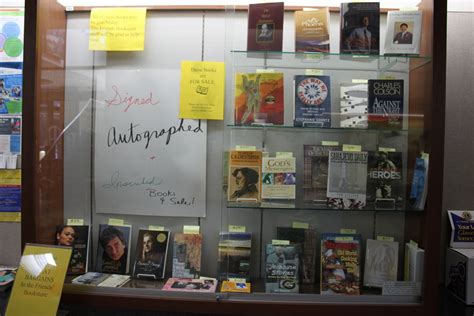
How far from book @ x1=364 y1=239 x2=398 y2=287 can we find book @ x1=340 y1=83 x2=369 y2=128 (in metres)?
0.57

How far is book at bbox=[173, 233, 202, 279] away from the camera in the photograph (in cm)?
175

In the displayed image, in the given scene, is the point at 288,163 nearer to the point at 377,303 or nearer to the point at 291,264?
Result: the point at 291,264

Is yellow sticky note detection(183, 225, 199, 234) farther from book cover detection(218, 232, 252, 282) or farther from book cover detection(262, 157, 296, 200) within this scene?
book cover detection(262, 157, 296, 200)

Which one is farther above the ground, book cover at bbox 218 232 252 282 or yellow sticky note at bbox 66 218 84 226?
yellow sticky note at bbox 66 218 84 226

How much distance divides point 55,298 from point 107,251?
0.42 meters

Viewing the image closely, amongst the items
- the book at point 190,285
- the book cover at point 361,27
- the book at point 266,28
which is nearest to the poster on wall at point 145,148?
the book at point 190,285

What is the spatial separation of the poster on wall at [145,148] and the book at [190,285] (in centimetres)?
32

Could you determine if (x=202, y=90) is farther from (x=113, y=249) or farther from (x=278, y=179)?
(x=113, y=249)

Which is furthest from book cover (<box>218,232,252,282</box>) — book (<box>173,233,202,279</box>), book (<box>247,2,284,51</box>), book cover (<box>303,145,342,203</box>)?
book (<box>247,2,284,51</box>)

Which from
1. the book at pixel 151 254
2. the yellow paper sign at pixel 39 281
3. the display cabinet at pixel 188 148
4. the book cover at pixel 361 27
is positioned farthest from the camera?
the book at pixel 151 254

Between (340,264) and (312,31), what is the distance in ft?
3.55

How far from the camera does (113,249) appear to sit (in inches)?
71.2

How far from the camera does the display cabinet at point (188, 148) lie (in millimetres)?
1512

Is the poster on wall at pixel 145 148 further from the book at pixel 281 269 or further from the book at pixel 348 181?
the book at pixel 348 181
